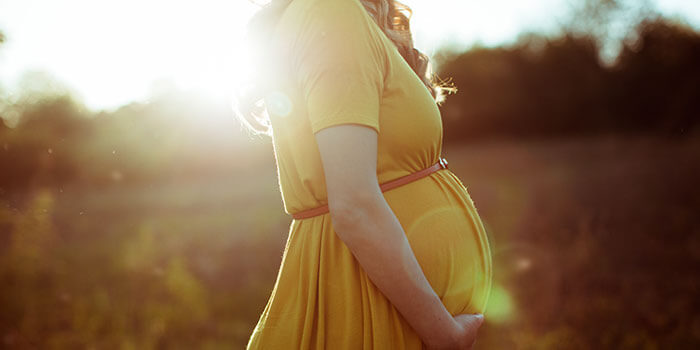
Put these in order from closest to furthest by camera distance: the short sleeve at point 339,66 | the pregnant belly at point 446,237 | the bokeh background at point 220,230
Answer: the short sleeve at point 339,66 → the pregnant belly at point 446,237 → the bokeh background at point 220,230

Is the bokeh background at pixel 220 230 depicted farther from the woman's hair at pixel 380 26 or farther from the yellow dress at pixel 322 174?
the yellow dress at pixel 322 174

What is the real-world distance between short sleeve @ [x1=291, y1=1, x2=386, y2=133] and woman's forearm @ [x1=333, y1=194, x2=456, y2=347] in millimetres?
201

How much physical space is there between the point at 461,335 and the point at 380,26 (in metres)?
0.90

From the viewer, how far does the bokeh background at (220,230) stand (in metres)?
4.68

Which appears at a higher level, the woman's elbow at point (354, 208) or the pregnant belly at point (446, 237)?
the woman's elbow at point (354, 208)

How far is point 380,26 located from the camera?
147cm

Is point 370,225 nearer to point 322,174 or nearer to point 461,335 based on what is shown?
point 322,174

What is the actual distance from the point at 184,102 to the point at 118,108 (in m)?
4.27

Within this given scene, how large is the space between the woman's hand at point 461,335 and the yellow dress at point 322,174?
42 mm

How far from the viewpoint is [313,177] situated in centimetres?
124

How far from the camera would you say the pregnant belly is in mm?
1314

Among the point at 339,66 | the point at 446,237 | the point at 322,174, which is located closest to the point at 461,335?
the point at 446,237

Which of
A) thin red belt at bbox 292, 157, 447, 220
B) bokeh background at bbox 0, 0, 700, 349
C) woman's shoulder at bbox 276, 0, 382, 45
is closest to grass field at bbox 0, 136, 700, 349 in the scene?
bokeh background at bbox 0, 0, 700, 349

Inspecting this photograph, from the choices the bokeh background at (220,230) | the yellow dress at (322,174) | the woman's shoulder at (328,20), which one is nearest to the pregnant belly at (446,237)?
the yellow dress at (322,174)
